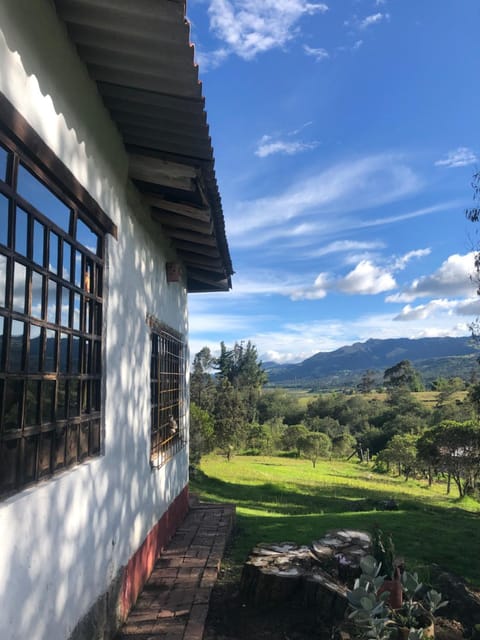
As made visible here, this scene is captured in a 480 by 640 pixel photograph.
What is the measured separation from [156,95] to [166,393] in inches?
162

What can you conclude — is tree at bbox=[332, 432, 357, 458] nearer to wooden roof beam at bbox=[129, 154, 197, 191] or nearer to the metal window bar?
wooden roof beam at bbox=[129, 154, 197, 191]

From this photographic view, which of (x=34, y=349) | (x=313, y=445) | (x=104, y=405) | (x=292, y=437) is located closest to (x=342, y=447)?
(x=292, y=437)

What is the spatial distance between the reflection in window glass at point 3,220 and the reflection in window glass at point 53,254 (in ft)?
1.68

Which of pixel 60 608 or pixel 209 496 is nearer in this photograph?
pixel 60 608

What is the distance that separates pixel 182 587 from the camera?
15.7 feet

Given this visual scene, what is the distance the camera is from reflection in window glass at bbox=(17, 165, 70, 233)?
2.46m

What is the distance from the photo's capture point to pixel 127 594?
4203 millimetres

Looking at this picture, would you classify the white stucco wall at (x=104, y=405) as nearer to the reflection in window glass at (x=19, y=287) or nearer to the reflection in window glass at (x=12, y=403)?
the reflection in window glass at (x=12, y=403)

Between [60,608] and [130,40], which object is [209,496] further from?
[130,40]

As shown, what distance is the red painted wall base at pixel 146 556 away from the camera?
418cm

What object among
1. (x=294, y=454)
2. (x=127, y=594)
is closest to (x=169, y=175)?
(x=127, y=594)

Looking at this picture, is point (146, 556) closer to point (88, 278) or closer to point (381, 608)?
point (381, 608)

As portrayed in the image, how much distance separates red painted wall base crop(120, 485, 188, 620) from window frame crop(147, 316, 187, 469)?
682 mm

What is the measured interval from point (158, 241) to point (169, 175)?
1.63 m
